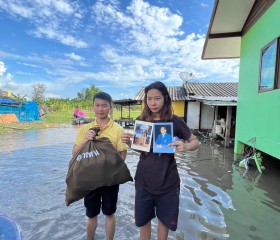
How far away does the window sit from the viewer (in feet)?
17.1

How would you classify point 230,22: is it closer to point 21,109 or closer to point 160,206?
point 160,206

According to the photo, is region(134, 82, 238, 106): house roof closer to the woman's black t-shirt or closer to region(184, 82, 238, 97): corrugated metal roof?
region(184, 82, 238, 97): corrugated metal roof

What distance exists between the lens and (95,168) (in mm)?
2141

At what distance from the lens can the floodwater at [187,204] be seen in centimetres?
320

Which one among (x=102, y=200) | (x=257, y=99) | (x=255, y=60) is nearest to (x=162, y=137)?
(x=102, y=200)

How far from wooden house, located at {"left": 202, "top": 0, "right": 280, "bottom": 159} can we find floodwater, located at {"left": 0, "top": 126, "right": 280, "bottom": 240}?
1017mm

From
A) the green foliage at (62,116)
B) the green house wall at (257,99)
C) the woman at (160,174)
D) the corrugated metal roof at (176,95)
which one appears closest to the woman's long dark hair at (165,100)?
the woman at (160,174)

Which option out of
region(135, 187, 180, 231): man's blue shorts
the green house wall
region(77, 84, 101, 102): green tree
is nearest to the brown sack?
region(135, 187, 180, 231): man's blue shorts

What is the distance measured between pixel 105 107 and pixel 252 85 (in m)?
6.13

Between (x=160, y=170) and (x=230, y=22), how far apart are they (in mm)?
7906

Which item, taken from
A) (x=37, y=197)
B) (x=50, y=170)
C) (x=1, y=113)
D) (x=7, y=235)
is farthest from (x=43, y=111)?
(x=7, y=235)

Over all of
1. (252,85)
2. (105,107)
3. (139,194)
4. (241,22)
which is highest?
(241,22)

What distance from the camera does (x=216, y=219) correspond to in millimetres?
3537

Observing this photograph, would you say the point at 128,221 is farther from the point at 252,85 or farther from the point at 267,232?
the point at 252,85
